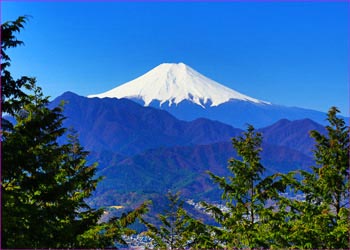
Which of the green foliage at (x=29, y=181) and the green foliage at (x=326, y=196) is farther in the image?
the green foliage at (x=326, y=196)

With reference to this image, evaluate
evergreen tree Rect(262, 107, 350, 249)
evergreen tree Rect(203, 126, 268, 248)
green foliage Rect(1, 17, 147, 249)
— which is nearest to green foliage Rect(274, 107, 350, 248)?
evergreen tree Rect(262, 107, 350, 249)

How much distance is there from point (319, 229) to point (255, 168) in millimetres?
4541

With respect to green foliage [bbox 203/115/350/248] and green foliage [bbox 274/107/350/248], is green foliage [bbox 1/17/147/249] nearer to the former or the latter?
green foliage [bbox 203/115/350/248]

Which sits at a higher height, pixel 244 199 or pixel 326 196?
pixel 244 199

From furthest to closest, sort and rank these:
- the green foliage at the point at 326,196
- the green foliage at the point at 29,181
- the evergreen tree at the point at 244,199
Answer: the evergreen tree at the point at 244,199, the green foliage at the point at 326,196, the green foliage at the point at 29,181

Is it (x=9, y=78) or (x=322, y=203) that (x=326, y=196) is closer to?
(x=322, y=203)

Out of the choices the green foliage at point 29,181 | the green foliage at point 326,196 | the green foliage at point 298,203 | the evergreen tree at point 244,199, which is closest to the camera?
the green foliage at point 29,181

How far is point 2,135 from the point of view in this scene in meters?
13.9

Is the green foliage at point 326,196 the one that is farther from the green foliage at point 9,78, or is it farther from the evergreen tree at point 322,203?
the green foliage at point 9,78

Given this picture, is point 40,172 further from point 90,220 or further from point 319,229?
point 319,229

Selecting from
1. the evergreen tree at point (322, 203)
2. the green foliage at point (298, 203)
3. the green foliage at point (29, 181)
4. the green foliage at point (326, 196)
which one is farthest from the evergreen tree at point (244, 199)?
the green foliage at point (29, 181)

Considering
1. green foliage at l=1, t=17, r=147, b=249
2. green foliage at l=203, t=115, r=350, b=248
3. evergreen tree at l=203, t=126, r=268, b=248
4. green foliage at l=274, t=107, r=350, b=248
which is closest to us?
green foliage at l=1, t=17, r=147, b=249

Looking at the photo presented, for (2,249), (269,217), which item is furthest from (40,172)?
(269,217)

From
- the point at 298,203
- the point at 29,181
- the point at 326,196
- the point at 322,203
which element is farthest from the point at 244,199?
the point at 29,181
